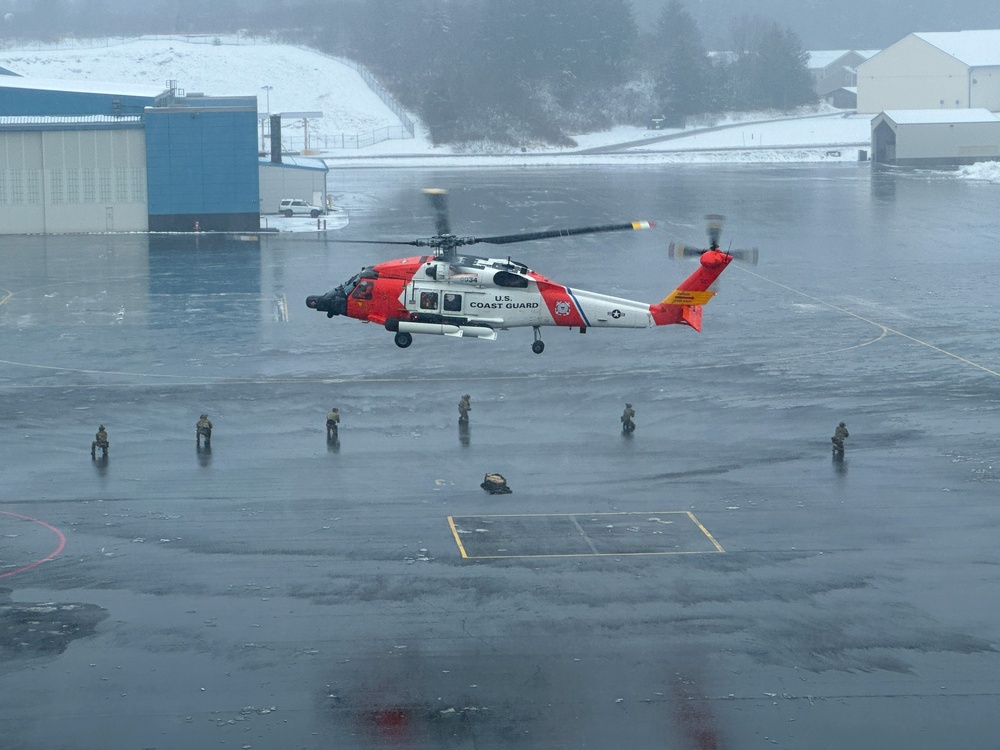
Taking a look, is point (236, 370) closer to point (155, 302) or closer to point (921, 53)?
point (155, 302)

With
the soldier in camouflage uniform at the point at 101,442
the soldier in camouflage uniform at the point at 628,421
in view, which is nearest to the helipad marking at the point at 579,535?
the soldier in camouflage uniform at the point at 628,421

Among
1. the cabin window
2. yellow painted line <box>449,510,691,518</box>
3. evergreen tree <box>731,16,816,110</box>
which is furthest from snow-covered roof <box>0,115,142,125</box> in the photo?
evergreen tree <box>731,16,816,110</box>

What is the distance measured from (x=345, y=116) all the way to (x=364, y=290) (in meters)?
134

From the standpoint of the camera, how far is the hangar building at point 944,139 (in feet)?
470

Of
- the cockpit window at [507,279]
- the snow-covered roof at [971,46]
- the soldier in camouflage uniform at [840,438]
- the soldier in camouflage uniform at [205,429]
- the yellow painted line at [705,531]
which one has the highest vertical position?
the snow-covered roof at [971,46]

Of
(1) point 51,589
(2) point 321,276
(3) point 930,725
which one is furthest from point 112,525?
(2) point 321,276

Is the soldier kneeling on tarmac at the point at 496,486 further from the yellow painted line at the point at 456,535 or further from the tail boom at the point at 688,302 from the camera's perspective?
the tail boom at the point at 688,302

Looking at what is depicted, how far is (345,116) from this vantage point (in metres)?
170

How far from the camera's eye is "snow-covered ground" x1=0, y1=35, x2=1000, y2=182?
526 feet

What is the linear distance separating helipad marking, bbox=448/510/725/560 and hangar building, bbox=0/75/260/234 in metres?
63.0

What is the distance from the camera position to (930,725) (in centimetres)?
2542

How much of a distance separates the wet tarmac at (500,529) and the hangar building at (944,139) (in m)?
78.0

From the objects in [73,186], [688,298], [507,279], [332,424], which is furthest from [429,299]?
[73,186]

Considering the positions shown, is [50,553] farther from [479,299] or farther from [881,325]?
[881,325]
